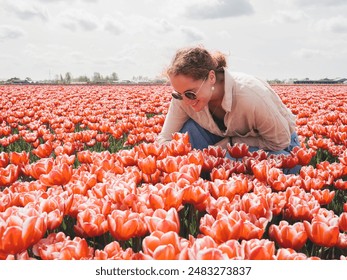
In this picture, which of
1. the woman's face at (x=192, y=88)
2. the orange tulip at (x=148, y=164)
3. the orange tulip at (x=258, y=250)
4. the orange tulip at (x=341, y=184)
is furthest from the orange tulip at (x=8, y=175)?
the orange tulip at (x=341, y=184)

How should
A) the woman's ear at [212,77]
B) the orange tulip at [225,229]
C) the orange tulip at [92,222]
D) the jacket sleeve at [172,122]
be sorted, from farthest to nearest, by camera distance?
the jacket sleeve at [172,122], the woman's ear at [212,77], the orange tulip at [92,222], the orange tulip at [225,229]

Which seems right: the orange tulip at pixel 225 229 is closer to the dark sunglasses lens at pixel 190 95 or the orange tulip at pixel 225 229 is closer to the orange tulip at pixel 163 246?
the orange tulip at pixel 163 246

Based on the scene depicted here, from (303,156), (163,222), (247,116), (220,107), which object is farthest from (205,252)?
(220,107)

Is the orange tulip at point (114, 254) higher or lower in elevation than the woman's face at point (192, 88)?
lower

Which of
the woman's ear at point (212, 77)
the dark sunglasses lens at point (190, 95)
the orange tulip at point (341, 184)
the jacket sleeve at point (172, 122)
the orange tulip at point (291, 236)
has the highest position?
the woman's ear at point (212, 77)

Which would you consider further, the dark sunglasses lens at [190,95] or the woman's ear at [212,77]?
the woman's ear at [212,77]

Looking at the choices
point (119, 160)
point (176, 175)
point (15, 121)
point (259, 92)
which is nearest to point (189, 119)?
point (259, 92)

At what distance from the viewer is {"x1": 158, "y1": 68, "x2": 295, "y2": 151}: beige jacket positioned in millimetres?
4176

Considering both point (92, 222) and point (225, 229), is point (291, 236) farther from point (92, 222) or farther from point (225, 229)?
point (92, 222)

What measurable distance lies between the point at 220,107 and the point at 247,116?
355 mm

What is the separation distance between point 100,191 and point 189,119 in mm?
2516

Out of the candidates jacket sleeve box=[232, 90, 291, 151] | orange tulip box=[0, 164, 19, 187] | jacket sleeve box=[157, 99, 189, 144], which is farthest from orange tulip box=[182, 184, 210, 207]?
jacket sleeve box=[157, 99, 189, 144]

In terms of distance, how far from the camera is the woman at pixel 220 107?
391 centimetres

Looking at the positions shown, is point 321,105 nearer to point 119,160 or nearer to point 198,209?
point 119,160
